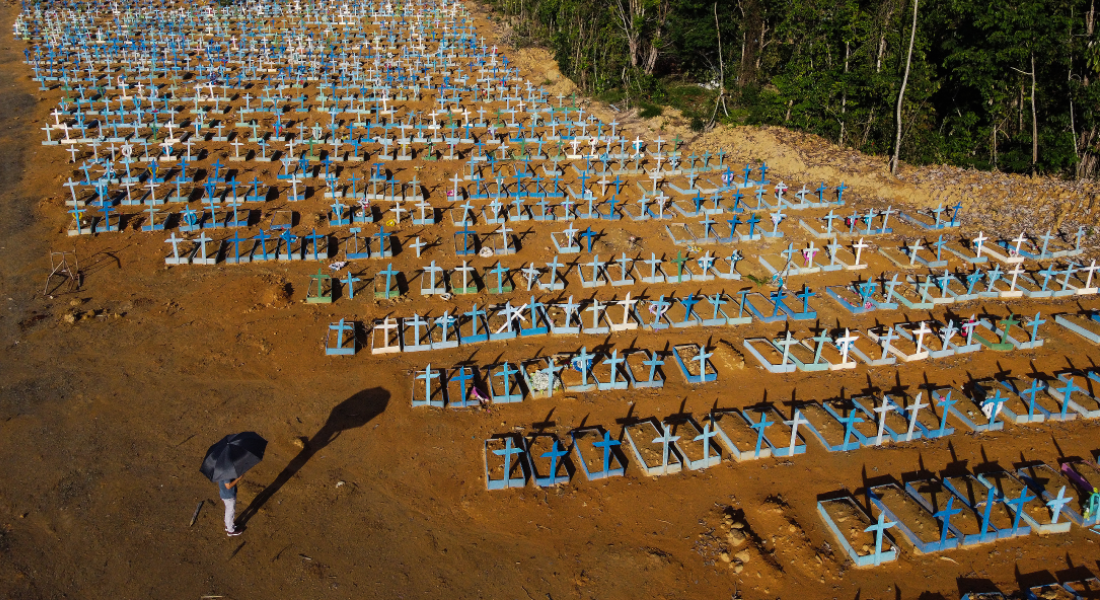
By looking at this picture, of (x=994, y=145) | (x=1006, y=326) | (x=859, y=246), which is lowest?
(x=1006, y=326)

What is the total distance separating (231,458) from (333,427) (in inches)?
126

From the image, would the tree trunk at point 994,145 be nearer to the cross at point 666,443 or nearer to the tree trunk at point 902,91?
the tree trunk at point 902,91

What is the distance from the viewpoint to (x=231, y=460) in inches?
356

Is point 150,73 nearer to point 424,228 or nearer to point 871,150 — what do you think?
point 424,228

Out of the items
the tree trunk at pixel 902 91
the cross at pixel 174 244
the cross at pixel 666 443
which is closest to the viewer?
the cross at pixel 666 443

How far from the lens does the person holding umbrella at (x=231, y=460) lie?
8.99 metres

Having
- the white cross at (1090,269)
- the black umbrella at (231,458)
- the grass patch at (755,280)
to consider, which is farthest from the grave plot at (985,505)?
the black umbrella at (231,458)

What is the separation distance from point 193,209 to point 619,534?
16.1m

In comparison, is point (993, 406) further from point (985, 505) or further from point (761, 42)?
point (761, 42)

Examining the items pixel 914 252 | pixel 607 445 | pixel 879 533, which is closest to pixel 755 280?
pixel 914 252

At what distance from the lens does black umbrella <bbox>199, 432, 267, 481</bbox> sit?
8.98 meters

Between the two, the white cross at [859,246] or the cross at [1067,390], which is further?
the white cross at [859,246]

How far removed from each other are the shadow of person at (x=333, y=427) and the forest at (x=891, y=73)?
1929 cm

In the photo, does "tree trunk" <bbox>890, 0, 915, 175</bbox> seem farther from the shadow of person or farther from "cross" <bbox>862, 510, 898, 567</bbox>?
the shadow of person
